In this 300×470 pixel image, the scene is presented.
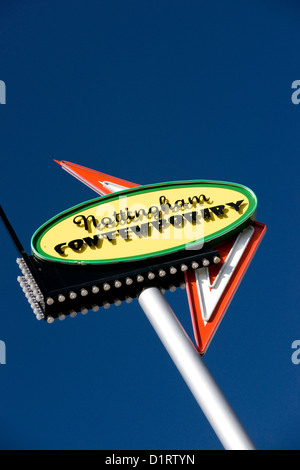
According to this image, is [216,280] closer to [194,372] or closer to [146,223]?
[146,223]

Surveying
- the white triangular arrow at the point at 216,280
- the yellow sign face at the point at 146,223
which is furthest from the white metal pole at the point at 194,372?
the yellow sign face at the point at 146,223

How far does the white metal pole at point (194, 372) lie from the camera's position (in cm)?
1452

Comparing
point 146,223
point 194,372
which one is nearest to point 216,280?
point 146,223

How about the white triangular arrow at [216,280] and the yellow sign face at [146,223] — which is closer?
the white triangular arrow at [216,280]

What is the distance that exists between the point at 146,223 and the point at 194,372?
474 cm

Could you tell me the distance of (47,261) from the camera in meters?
17.0

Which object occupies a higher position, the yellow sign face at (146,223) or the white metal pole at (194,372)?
the yellow sign face at (146,223)

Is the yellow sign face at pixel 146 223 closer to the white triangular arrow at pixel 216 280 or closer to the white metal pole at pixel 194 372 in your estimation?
the white triangular arrow at pixel 216 280

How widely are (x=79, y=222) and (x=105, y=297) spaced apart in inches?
108

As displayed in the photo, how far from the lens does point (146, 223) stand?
1847cm

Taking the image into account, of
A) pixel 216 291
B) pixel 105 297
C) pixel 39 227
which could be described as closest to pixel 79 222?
pixel 39 227

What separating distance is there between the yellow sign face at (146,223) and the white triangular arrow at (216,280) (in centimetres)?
49

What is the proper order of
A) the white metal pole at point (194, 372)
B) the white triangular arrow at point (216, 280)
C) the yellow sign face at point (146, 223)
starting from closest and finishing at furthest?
the white metal pole at point (194, 372) < the white triangular arrow at point (216, 280) < the yellow sign face at point (146, 223)
